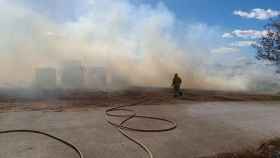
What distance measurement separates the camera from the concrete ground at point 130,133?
4488 mm

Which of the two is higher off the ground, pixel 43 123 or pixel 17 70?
pixel 17 70

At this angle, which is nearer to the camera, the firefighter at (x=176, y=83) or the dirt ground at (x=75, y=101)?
the dirt ground at (x=75, y=101)

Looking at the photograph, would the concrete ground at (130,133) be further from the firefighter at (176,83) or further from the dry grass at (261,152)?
the firefighter at (176,83)

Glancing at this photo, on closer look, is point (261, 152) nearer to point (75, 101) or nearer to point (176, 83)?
point (75, 101)

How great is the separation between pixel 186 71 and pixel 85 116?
755 inches

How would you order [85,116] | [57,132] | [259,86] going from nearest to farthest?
[57,132], [85,116], [259,86]

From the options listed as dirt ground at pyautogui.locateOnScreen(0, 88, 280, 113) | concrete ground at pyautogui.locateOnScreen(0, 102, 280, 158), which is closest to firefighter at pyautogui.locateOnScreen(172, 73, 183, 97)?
dirt ground at pyautogui.locateOnScreen(0, 88, 280, 113)

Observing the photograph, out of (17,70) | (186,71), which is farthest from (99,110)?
(186,71)

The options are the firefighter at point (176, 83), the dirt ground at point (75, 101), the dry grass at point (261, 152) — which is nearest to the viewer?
the dry grass at point (261, 152)

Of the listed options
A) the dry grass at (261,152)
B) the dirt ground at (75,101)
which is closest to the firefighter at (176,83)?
the dirt ground at (75,101)

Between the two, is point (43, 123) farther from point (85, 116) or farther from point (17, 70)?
point (17, 70)

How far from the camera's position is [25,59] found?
1998 cm

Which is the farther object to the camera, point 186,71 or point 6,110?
point 186,71

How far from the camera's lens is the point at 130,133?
5.77 metres
